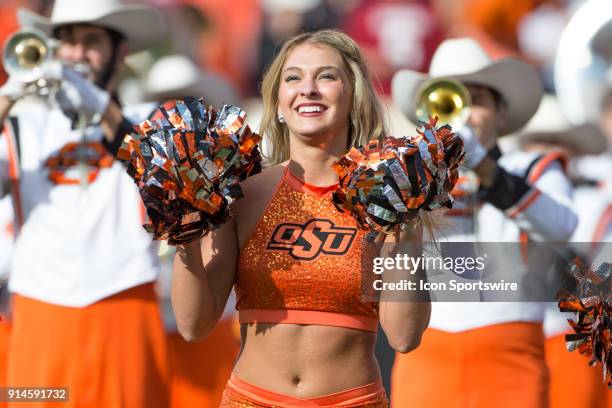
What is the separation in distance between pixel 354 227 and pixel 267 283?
10.7 inches

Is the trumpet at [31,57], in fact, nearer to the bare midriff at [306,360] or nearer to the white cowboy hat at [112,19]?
the white cowboy hat at [112,19]

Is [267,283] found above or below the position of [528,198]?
below

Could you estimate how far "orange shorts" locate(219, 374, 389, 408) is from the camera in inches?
144

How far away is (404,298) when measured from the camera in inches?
142

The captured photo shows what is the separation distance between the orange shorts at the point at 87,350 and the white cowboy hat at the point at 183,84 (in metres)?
1.52

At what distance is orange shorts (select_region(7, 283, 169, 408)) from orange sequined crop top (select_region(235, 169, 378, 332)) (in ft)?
6.35

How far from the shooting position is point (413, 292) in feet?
11.8

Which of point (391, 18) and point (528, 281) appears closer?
point (528, 281)

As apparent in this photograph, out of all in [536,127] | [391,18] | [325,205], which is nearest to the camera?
[325,205]

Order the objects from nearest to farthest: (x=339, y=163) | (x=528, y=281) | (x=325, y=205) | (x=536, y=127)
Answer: (x=339, y=163) → (x=325, y=205) → (x=528, y=281) → (x=536, y=127)

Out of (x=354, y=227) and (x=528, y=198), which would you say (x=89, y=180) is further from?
(x=354, y=227)

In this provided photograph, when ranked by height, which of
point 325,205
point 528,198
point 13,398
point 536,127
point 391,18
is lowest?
point 13,398

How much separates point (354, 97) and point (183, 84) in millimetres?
3243

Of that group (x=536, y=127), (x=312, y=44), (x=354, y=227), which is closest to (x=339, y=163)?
(x=354, y=227)
